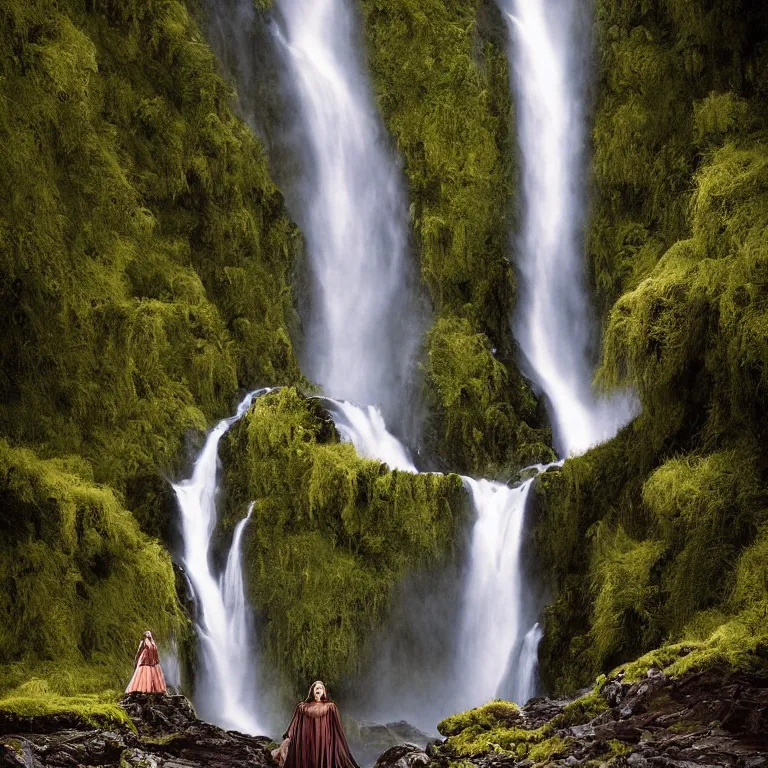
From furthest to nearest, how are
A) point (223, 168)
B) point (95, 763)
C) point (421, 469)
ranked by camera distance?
1. point (223, 168)
2. point (421, 469)
3. point (95, 763)

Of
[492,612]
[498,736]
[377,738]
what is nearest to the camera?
[498,736]

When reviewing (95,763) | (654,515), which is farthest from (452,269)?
(95,763)

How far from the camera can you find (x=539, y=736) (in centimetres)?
1189

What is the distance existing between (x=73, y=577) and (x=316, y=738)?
5.79 meters

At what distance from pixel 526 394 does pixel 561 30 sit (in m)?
7.65

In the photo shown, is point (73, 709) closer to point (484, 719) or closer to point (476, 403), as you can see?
point (484, 719)

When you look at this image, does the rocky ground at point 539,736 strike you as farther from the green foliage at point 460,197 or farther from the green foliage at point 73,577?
the green foliage at point 460,197

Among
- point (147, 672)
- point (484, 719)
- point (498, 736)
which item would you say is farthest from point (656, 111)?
point (147, 672)

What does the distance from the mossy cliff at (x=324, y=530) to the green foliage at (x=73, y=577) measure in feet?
5.39

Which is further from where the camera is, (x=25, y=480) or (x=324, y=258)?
(x=324, y=258)

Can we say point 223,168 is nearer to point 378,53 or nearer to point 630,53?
point 378,53

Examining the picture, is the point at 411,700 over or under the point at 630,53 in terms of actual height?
under

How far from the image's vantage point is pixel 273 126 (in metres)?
21.6

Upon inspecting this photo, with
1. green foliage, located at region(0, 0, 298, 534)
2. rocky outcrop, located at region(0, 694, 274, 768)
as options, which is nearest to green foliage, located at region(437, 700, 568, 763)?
rocky outcrop, located at region(0, 694, 274, 768)
